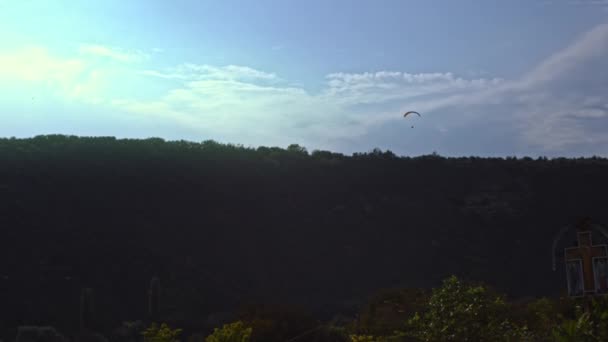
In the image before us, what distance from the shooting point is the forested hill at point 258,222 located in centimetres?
5638

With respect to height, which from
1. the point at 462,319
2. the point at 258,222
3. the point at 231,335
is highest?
the point at 258,222

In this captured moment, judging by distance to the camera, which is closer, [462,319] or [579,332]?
[579,332]

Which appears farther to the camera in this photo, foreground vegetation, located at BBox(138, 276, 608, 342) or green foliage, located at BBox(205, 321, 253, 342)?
green foliage, located at BBox(205, 321, 253, 342)

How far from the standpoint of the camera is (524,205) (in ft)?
247

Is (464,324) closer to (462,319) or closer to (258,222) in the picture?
(462,319)

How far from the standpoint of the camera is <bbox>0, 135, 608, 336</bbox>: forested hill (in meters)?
56.4

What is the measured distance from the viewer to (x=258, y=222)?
2694 inches

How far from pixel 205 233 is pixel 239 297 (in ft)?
28.5


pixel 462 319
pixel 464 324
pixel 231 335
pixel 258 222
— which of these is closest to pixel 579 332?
pixel 464 324

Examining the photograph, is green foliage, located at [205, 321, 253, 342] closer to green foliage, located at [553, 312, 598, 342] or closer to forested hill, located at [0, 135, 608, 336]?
green foliage, located at [553, 312, 598, 342]

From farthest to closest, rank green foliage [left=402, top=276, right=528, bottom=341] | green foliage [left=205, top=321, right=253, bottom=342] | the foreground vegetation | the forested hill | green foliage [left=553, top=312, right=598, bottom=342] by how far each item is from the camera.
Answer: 1. the forested hill
2. green foliage [left=402, top=276, right=528, bottom=341]
3. green foliage [left=205, top=321, right=253, bottom=342]
4. the foreground vegetation
5. green foliage [left=553, top=312, right=598, bottom=342]

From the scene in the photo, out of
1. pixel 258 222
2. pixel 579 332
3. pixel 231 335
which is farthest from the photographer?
pixel 258 222

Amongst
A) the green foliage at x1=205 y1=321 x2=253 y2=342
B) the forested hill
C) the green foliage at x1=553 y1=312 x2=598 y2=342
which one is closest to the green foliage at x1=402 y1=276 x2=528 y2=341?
the green foliage at x1=553 y1=312 x2=598 y2=342

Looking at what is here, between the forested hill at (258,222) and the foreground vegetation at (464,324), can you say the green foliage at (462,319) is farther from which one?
the forested hill at (258,222)
